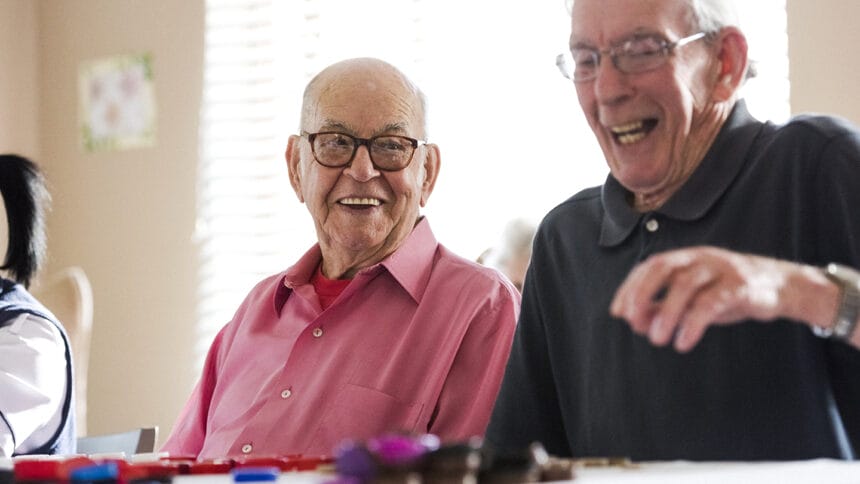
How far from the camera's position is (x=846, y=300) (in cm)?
117

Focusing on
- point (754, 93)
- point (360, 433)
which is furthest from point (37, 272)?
point (754, 93)

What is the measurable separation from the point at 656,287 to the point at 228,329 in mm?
1337

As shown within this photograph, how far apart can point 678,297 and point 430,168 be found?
48.6 inches

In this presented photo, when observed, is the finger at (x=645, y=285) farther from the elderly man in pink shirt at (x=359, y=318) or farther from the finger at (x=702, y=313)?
the elderly man in pink shirt at (x=359, y=318)

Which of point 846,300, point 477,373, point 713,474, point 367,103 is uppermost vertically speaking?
point 367,103

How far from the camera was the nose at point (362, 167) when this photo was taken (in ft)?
6.93

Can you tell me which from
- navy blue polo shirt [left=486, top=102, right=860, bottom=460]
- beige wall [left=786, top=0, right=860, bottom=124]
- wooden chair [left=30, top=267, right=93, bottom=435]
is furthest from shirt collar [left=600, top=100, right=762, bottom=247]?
wooden chair [left=30, top=267, right=93, bottom=435]

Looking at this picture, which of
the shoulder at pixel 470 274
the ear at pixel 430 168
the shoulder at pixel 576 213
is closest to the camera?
the shoulder at pixel 576 213

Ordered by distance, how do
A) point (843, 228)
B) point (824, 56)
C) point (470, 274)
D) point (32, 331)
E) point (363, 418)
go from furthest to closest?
1. point (824, 56)
2. point (32, 331)
3. point (470, 274)
4. point (363, 418)
5. point (843, 228)

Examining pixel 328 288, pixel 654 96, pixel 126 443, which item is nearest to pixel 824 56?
pixel 328 288

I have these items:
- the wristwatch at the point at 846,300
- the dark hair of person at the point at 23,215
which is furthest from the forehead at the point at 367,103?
the wristwatch at the point at 846,300

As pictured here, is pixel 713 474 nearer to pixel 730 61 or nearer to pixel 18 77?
pixel 730 61

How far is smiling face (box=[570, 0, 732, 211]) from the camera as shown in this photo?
1507mm

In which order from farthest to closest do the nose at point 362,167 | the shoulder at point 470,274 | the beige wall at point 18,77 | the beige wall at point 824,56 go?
1. the beige wall at point 18,77
2. the beige wall at point 824,56
3. the nose at point 362,167
4. the shoulder at point 470,274
